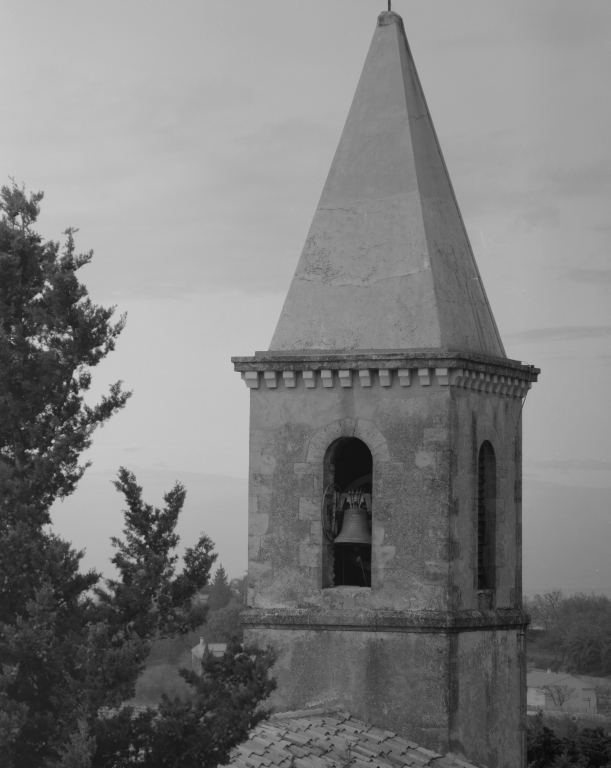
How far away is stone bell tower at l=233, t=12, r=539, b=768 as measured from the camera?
662 inches

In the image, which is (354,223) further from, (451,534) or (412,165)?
(451,534)

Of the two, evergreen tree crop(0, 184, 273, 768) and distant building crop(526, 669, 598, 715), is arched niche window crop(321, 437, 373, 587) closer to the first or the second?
evergreen tree crop(0, 184, 273, 768)

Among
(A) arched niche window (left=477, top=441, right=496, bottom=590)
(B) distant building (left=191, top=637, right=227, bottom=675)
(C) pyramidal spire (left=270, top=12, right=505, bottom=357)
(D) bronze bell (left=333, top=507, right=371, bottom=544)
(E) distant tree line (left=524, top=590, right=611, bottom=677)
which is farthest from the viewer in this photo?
(E) distant tree line (left=524, top=590, right=611, bottom=677)

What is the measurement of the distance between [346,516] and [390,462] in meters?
0.93

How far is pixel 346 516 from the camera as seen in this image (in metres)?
17.5

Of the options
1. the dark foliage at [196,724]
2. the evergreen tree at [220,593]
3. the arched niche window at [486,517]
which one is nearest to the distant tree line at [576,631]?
the evergreen tree at [220,593]

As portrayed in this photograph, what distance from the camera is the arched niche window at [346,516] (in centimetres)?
1738

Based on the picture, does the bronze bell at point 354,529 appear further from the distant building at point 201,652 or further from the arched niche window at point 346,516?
the distant building at point 201,652

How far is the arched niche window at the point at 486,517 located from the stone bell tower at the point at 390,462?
3 centimetres

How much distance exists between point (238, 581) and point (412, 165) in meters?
36.3

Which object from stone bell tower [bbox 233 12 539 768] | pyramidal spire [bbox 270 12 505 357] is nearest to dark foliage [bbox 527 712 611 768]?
stone bell tower [bbox 233 12 539 768]

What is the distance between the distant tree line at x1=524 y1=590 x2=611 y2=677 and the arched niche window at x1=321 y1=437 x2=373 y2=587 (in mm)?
42453

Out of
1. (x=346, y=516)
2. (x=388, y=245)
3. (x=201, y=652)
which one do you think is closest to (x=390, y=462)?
(x=346, y=516)

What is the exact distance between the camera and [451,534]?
16.9m
